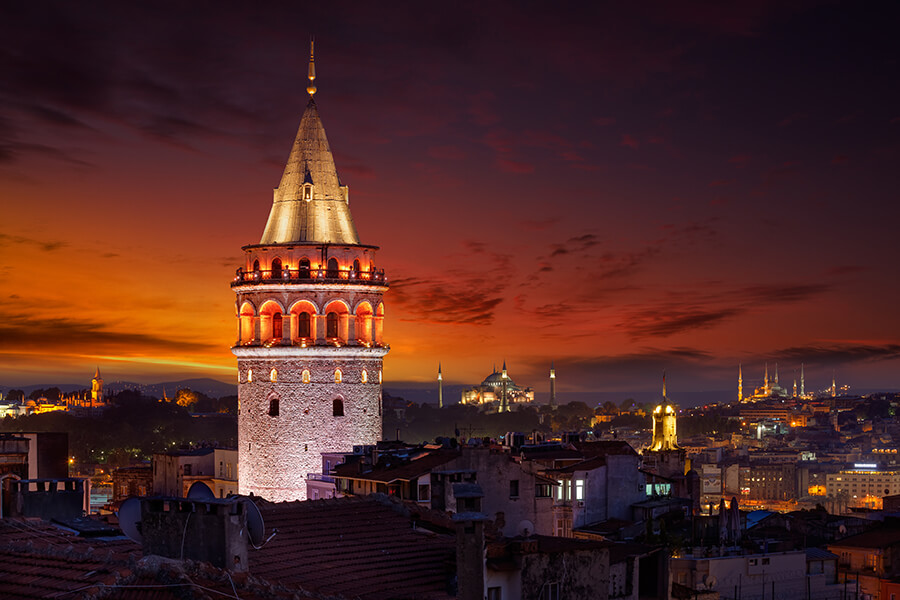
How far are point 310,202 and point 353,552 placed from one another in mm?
18743

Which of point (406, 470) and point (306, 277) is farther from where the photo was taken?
point (306, 277)

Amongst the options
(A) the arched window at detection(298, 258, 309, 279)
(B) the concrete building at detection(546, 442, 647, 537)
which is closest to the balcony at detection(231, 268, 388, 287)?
(A) the arched window at detection(298, 258, 309, 279)

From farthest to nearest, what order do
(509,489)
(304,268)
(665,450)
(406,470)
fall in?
(665,450)
(304,268)
(509,489)
(406,470)

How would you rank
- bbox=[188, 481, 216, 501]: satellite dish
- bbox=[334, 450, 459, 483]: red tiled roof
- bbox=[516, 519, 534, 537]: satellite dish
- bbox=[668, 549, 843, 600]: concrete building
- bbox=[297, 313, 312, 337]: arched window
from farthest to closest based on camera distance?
bbox=[297, 313, 312, 337]: arched window < bbox=[668, 549, 843, 600]: concrete building < bbox=[516, 519, 534, 537]: satellite dish < bbox=[334, 450, 459, 483]: red tiled roof < bbox=[188, 481, 216, 501]: satellite dish

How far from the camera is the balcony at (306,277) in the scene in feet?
117

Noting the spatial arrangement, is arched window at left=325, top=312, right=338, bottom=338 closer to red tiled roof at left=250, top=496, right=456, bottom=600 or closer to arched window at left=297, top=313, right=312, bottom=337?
arched window at left=297, top=313, right=312, bottom=337

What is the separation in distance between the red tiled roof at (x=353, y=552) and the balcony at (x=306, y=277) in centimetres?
1518

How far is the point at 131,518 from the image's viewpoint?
15641 millimetres

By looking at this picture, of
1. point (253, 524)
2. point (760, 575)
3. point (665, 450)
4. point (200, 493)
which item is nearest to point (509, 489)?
point (760, 575)

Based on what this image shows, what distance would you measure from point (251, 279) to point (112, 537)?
19.1m

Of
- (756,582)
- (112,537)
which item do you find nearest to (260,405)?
(756,582)

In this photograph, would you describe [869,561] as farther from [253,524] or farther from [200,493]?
[200,493]

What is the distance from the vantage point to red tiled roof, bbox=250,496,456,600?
16.8 m

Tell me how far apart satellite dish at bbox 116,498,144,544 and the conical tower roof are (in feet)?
67.0
